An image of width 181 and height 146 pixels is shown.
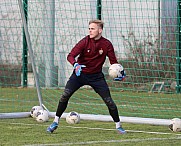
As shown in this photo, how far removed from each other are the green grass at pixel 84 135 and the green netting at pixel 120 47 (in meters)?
2.10

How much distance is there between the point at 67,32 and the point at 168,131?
5.05 m

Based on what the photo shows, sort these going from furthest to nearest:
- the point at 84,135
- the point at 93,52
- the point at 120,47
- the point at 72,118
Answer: the point at 120,47
the point at 72,118
the point at 93,52
the point at 84,135

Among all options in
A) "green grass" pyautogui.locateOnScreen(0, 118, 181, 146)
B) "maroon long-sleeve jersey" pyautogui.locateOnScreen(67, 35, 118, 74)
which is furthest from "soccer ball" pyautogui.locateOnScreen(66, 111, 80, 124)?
"maroon long-sleeve jersey" pyautogui.locateOnScreen(67, 35, 118, 74)

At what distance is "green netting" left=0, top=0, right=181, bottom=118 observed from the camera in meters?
13.3

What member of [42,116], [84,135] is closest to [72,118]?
[42,116]

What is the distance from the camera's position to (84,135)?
899 cm

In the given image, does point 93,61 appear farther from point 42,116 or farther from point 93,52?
point 42,116

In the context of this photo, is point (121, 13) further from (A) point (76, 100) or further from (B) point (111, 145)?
(B) point (111, 145)

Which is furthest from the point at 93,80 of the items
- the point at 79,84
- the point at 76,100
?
the point at 76,100

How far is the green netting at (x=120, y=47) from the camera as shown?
13.3m

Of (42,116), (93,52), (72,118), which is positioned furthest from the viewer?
(42,116)

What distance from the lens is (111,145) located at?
788 cm

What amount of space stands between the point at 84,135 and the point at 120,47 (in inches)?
216

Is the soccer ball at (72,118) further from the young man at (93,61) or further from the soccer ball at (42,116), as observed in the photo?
the young man at (93,61)
